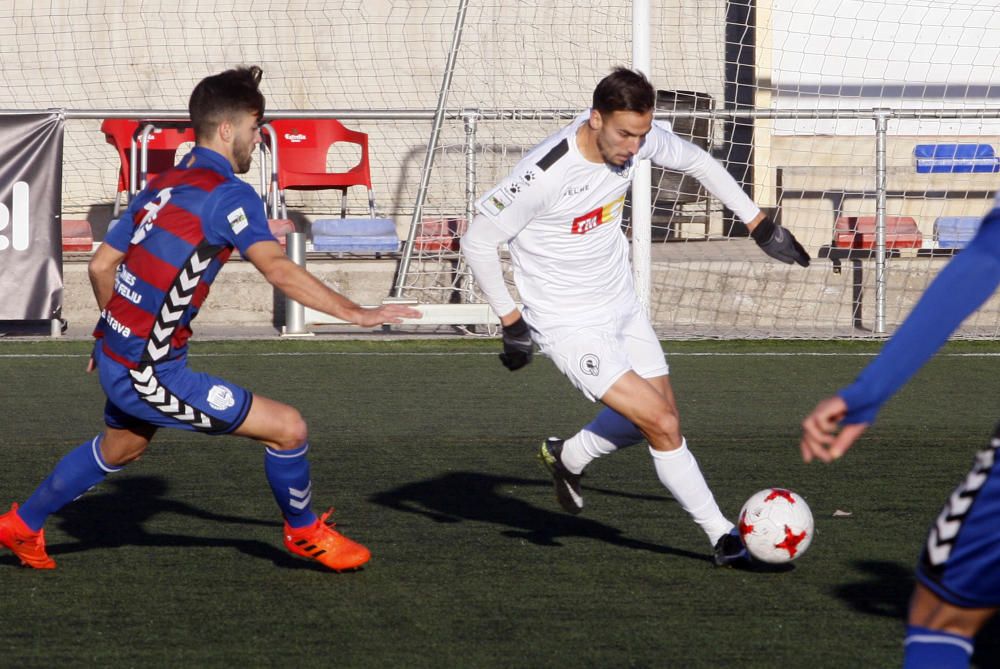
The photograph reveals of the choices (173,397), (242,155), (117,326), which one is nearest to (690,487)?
(173,397)

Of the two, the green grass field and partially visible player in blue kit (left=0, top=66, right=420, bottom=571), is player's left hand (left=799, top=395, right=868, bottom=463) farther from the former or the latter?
partially visible player in blue kit (left=0, top=66, right=420, bottom=571)

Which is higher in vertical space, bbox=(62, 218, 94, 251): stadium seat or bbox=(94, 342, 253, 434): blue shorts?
bbox=(94, 342, 253, 434): blue shorts

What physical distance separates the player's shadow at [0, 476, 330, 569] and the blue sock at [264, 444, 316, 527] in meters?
0.32

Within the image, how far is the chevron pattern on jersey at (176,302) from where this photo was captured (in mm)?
4172

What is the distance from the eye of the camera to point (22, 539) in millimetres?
4555

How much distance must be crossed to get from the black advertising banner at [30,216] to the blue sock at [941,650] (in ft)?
32.9

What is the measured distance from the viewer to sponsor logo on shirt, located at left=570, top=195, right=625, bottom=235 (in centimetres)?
495

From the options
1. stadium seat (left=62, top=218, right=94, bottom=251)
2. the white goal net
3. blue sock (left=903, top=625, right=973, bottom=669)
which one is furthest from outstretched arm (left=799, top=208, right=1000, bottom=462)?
stadium seat (left=62, top=218, right=94, bottom=251)

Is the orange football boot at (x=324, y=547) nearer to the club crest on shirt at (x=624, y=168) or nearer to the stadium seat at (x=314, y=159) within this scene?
the club crest on shirt at (x=624, y=168)

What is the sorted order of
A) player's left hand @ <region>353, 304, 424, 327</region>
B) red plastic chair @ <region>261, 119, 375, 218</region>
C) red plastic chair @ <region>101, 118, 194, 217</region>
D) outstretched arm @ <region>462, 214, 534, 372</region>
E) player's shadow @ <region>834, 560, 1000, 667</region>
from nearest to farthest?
player's shadow @ <region>834, 560, 1000, 667</region> < player's left hand @ <region>353, 304, 424, 327</region> < outstretched arm @ <region>462, 214, 534, 372</region> < red plastic chair @ <region>101, 118, 194, 217</region> < red plastic chair @ <region>261, 119, 375, 218</region>

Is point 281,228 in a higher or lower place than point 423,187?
lower

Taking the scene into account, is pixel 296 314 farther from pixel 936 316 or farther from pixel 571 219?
pixel 936 316

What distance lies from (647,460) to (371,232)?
21.9 ft

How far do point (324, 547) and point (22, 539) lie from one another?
103 centimetres
